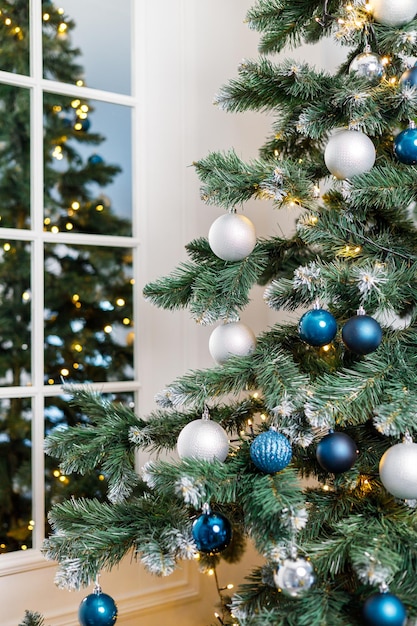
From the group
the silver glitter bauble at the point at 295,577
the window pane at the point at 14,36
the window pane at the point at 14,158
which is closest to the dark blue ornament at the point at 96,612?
the silver glitter bauble at the point at 295,577

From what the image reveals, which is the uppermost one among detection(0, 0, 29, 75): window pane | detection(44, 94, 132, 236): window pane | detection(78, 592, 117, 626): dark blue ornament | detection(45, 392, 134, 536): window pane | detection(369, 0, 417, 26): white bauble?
detection(0, 0, 29, 75): window pane

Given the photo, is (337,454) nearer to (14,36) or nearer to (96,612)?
(96,612)

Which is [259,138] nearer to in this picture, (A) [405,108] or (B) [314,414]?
(A) [405,108]

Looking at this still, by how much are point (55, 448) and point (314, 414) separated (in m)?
0.46

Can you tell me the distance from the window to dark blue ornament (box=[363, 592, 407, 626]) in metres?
0.81

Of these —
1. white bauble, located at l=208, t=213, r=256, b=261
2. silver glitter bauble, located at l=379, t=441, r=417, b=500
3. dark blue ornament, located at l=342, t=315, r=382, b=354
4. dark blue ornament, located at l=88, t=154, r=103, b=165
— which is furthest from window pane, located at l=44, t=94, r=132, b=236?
silver glitter bauble, located at l=379, t=441, r=417, b=500

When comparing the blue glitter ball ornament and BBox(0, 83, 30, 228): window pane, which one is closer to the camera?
the blue glitter ball ornament

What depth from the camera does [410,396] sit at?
0.80 m

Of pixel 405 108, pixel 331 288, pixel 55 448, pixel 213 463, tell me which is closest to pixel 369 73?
pixel 405 108

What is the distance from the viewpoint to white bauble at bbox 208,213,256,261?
98 centimetres

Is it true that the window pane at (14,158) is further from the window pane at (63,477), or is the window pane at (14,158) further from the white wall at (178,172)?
the window pane at (63,477)

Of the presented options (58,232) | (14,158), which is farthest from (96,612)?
(14,158)

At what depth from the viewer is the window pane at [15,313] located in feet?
4.27

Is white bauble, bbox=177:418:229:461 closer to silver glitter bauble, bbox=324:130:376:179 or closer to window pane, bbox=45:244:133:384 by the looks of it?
silver glitter bauble, bbox=324:130:376:179
